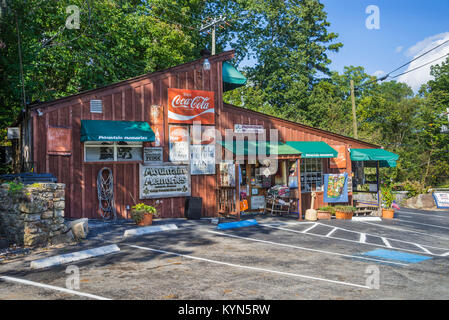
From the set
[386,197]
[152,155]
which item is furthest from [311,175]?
[152,155]

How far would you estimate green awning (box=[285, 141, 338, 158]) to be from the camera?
1630cm

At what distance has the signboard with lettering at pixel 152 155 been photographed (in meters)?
13.5

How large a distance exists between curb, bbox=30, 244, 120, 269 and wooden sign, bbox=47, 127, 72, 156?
15.8 feet

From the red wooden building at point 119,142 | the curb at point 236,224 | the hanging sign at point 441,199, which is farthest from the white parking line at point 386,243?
the hanging sign at point 441,199

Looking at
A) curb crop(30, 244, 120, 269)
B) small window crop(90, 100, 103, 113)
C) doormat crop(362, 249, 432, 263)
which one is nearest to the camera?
curb crop(30, 244, 120, 269)

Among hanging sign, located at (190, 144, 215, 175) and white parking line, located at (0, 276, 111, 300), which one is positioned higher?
hanging sign, located at (190, 144, 215, 175)

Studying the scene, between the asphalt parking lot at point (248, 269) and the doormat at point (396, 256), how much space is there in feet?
0.10

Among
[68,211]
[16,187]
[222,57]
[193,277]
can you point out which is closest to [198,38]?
[222,57]

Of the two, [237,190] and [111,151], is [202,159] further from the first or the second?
[111,151]

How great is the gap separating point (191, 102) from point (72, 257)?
27.9 feet

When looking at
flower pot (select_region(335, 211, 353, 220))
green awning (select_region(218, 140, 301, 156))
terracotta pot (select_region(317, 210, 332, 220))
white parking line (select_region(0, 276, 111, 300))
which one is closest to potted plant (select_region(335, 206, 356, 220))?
flower pot (select_region(335, 211, 353, 220))

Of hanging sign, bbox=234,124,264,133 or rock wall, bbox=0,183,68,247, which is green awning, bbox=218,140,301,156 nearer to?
hanging sign, bbox=234,124,264,133

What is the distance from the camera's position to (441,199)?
23.9m

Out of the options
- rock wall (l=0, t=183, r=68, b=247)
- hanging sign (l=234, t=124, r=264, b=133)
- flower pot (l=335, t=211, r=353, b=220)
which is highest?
hanging sign (l=234, t=124, r=264, b=133)
